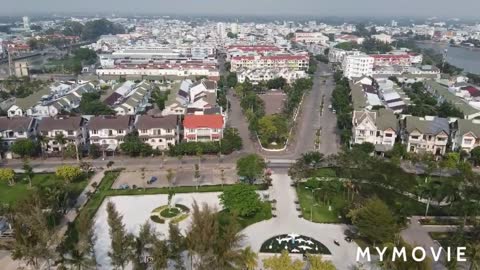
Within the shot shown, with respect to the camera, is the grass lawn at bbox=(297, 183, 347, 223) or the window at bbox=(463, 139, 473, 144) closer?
the grass lawn at bbox=(297, 183, 347, 223)

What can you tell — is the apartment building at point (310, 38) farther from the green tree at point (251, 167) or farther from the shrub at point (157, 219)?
the shrub at point (157, 219)

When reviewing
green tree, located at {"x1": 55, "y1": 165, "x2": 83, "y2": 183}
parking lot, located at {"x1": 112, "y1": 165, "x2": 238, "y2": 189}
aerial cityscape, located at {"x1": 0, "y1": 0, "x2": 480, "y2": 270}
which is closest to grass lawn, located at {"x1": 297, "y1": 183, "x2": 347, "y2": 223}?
aerial cityscape, located at {"x1": 0, "y1": 0, "x2": 480, "y2": 270}

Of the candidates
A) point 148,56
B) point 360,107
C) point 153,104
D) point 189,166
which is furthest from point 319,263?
point 148,56

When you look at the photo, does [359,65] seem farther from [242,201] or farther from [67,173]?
[67,173]

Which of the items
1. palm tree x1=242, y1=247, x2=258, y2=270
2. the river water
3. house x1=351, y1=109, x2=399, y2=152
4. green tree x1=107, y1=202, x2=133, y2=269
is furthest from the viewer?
the river water

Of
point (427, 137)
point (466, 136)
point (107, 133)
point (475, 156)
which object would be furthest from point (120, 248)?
point (466, 136)

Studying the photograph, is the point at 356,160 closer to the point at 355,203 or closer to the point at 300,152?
the point at 355,203

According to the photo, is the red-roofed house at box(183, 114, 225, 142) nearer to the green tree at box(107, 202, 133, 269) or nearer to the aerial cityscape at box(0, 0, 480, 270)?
the aerial cityscape at box(0, 0, 480, 270)

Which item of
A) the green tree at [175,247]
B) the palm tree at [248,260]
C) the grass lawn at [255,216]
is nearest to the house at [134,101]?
the grass lawn at [255,216]
